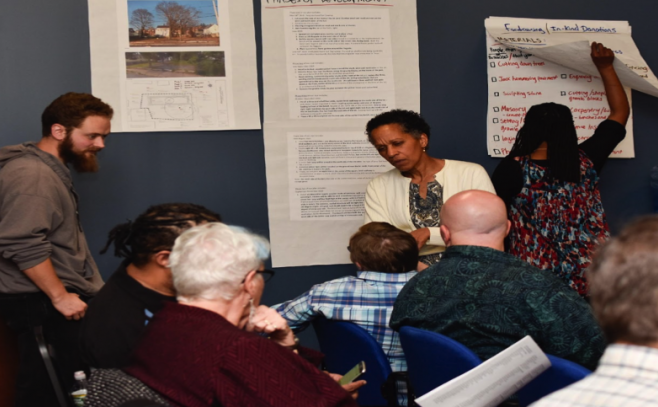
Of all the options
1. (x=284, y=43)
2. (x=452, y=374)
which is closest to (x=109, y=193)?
(x=284, y=43)

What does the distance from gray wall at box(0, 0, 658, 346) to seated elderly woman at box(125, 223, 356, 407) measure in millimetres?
1901

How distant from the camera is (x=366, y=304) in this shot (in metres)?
2.24

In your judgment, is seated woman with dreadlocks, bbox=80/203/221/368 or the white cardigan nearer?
seated woman with dreadlocks, bbox=80/203/221/368

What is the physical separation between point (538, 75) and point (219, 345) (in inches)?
117

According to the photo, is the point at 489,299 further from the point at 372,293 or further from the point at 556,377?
the point at 372,293

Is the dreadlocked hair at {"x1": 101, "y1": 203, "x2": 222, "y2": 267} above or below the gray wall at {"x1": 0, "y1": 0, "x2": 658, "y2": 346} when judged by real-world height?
below

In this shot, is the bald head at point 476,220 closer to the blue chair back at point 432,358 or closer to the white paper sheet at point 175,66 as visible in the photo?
the blue chair back at point 432,358

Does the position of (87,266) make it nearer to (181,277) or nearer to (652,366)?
(181,277)

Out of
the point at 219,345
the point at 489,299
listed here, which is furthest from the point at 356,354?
the point at 219,345

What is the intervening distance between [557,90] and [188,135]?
2.03m

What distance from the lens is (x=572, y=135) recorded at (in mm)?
2957

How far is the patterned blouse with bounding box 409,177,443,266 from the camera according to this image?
3049 mm

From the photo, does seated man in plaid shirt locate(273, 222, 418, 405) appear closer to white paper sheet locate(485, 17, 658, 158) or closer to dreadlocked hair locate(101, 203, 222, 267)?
dreadlocked hair locate(101, 203, 222, 267)

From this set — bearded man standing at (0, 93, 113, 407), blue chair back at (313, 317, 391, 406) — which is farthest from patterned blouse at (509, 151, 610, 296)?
bearded man standing at (0, 93, 113, 407)
